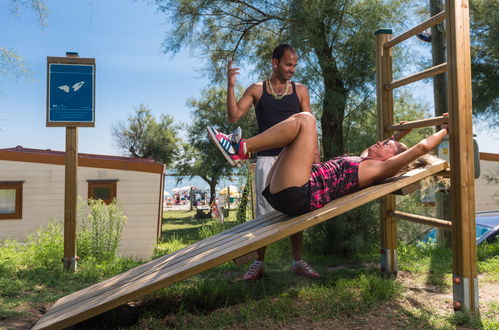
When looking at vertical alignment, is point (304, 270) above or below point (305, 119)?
below

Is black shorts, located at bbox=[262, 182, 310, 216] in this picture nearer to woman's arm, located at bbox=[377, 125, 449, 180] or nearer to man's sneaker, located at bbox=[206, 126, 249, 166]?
man's sneaker, located at bbox=[206, 126, 249, 166]

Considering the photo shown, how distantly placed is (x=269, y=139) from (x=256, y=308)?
4.00 ft

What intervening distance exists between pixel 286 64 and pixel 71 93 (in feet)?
10.1

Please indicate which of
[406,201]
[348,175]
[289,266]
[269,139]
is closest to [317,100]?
[406,201]

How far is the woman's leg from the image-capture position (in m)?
2.71

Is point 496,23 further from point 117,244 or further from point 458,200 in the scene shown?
point 117,244

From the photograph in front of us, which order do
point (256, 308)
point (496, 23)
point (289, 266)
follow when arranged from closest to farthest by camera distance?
point (256, 308)
point (289, 266)
point (496, 23)

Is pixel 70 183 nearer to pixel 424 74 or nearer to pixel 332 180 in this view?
pixel 332 180

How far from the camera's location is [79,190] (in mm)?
12109

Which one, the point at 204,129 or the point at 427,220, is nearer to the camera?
the point at 427,220

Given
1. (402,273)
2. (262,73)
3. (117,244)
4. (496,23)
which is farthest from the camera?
(496,23)

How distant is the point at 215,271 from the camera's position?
13.9ft

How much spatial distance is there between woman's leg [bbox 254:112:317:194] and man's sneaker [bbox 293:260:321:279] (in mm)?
1264

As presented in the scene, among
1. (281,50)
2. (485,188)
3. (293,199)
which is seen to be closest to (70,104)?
(281,50)
